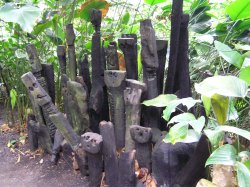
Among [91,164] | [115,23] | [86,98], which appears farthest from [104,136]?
[115,23]

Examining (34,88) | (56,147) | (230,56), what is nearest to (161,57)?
(230,56)

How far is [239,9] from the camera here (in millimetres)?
1134

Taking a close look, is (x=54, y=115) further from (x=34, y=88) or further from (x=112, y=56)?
(x=112, y=56)

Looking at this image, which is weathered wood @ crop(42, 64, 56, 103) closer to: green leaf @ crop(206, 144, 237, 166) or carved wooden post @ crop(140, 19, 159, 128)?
carved wooden post @ crop(140, 19, 159, 128)

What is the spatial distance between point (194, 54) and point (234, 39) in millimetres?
262

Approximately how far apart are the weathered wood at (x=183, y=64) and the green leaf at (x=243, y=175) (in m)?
0.53

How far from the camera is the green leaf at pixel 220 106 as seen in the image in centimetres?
85

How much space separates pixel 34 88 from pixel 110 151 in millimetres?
411

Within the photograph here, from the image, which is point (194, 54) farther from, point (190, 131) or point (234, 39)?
point (190, 131)

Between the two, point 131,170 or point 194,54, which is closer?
point 131,170

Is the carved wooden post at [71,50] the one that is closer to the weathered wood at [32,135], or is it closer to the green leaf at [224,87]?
the weathered wood at [32,135]

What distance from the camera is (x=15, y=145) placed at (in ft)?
5.24

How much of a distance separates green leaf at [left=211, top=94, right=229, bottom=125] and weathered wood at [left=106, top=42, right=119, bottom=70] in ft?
1.67

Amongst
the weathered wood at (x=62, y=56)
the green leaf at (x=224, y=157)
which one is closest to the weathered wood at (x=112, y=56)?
the weathered wood at (x=62, y=56)
